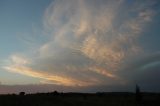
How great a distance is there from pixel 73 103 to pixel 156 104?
1758 cm

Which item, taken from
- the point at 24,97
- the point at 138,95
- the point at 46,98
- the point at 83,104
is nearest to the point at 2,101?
the point at 24,97

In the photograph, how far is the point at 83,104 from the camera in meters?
54.5

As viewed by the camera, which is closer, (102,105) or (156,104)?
(102,105)

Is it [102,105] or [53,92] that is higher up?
[53,92]

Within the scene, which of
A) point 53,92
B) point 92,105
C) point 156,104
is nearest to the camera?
point 92,105

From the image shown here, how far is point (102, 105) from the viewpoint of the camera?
180 feet

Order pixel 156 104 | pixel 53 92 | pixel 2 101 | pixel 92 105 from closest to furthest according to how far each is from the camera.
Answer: pixel 2 101
pixel 92 105
pixel 156 104
pixel 53 92

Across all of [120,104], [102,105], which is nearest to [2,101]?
[102,105]

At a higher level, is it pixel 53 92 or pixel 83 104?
pixel 53 92

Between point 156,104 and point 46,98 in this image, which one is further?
point 156,104

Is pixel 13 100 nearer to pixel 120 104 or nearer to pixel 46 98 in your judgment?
pixel 46 98

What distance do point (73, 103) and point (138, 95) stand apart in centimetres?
1659

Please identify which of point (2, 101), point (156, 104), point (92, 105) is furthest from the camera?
point (156, 104)

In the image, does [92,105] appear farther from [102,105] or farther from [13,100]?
[13,100]
